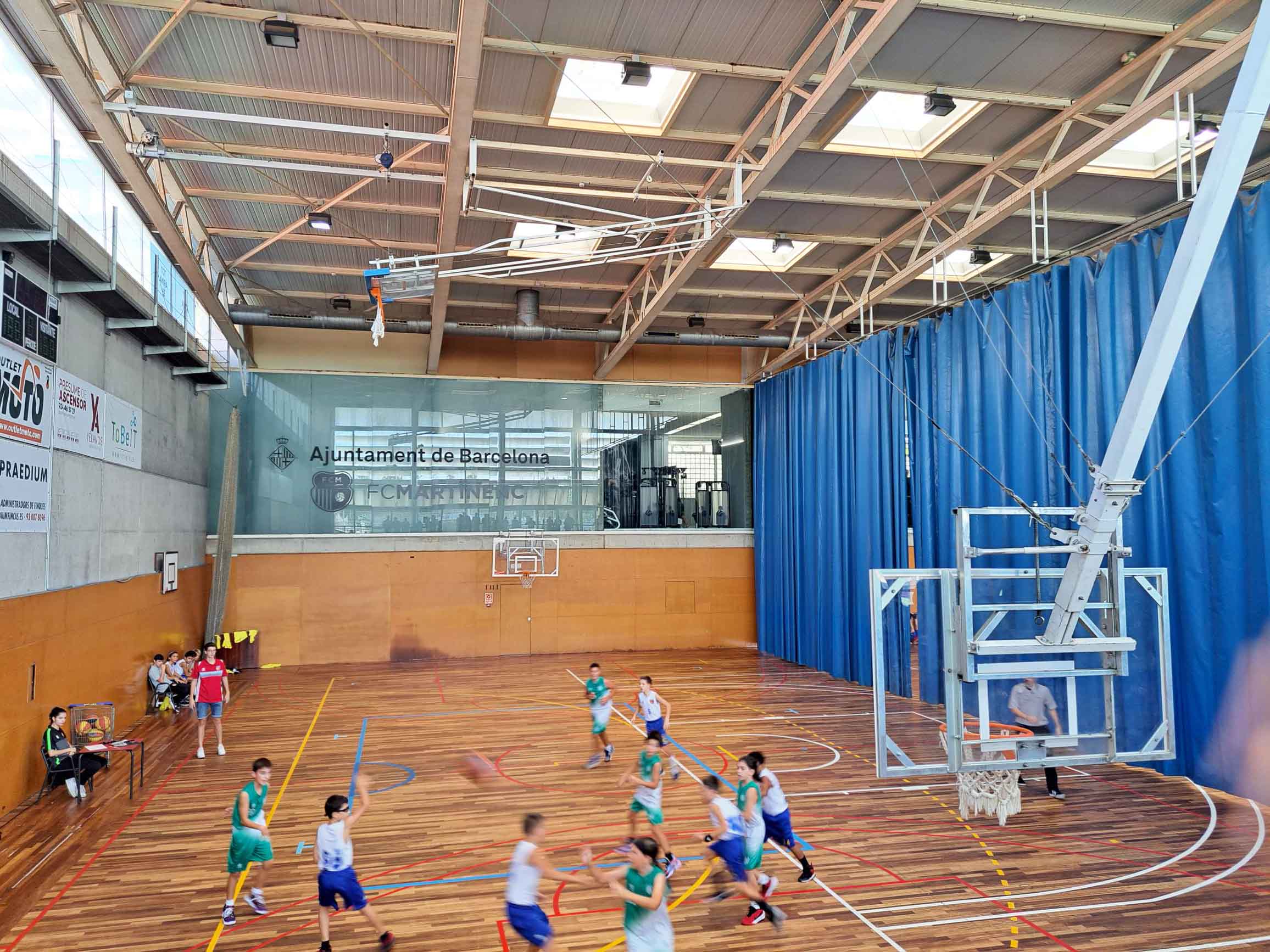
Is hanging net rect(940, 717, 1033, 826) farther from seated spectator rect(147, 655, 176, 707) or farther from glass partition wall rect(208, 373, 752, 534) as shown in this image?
glass partition wall rect(208, 373, 752, 534)

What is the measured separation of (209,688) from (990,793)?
1083 cm

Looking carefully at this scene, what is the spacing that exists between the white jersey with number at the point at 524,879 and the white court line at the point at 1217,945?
478cm

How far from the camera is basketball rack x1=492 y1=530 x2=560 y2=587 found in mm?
22141

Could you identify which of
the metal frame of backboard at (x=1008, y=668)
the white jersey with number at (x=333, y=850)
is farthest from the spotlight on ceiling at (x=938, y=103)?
the white jersey with number at (x=333, y=850)

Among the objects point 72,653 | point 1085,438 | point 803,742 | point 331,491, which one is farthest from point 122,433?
point 1085,438

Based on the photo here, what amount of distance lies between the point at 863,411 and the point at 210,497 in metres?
16.0

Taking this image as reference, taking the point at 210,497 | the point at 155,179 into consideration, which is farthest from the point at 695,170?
the point at 210,497

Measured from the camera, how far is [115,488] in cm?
1308

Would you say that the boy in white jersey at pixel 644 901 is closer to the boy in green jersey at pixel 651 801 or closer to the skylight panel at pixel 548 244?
the boy in green jersey at pixel 651 801

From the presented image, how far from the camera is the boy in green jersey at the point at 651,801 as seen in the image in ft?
24.5

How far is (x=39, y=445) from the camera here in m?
10.1

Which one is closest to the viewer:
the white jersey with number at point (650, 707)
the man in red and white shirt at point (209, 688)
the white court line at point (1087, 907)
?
the white court line at point (1087, 907)

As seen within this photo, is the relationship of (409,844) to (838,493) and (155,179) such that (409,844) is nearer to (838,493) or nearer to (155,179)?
(155,179)

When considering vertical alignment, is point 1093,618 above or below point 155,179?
below
